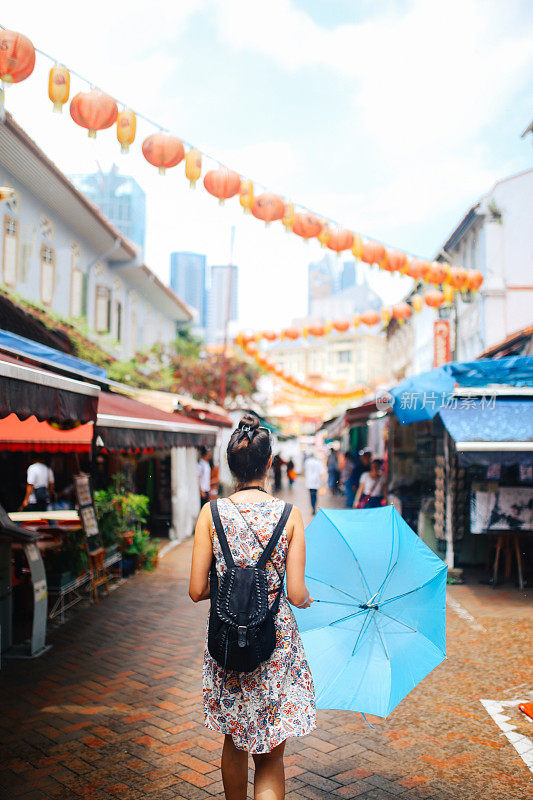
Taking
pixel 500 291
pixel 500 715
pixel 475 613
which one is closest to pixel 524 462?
pixel 475 613

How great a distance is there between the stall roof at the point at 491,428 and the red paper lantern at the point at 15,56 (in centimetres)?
573

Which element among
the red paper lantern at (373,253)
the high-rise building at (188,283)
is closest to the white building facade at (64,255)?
the red paper lantern at (373,253)

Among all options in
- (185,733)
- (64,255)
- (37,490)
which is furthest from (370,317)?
(185,733)

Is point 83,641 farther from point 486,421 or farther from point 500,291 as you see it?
point 500,291

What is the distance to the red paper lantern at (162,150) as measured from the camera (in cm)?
692

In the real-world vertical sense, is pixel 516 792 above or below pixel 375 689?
below

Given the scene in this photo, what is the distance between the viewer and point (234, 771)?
8.99 feet

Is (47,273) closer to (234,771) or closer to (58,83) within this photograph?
(58,83)

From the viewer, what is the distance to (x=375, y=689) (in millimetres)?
3203

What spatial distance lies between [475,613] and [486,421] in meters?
2.24

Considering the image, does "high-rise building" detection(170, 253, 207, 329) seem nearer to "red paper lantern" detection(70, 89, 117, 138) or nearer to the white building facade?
the white building facade

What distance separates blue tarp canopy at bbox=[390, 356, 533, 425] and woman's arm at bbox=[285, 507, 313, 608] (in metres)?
5.93

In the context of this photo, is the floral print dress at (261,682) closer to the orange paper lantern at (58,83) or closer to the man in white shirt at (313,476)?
the orange paper lantern at (58,83)

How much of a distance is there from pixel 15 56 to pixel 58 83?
0.52 metres
